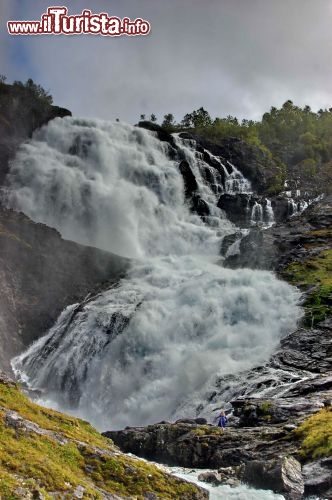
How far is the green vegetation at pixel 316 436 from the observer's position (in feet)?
65.4

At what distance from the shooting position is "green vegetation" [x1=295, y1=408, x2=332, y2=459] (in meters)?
19.9

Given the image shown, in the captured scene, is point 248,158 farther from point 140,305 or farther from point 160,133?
point 140,305

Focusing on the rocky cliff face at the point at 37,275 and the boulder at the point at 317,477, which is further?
the rocky cliff face at the point at 37,275

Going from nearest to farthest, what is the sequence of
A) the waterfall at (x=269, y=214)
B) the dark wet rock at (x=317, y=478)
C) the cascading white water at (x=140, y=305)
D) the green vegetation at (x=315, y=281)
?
the dark wet rock at (x=317, y=478) < the cascading white water at (x=140, y=305) < the green vegetation at (x=315, y=281) < the waterfall at (x=269, y=214)

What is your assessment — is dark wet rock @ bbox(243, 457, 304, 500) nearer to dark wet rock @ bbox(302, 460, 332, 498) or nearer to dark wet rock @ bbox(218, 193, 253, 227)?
dark wet rock @ bbox(302, 460, 332, 498)

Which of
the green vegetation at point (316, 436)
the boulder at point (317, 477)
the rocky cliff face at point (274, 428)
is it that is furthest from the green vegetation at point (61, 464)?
the green vegetation at point (316, 436)

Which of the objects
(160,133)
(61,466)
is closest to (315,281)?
(61,466)

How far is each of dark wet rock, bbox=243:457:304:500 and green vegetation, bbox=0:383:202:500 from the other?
342cm

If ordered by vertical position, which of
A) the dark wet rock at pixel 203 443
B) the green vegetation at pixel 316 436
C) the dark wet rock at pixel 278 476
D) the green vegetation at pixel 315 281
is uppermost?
the green vegetation at pixel 315 281

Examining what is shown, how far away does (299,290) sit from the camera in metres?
47.1

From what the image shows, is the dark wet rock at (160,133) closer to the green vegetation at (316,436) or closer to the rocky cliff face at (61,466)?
the green vegetation at (316,436)

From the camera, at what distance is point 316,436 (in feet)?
68.5

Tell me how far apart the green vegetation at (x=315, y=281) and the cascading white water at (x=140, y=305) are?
1.52 meters

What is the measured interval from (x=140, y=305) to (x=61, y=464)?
102ft
